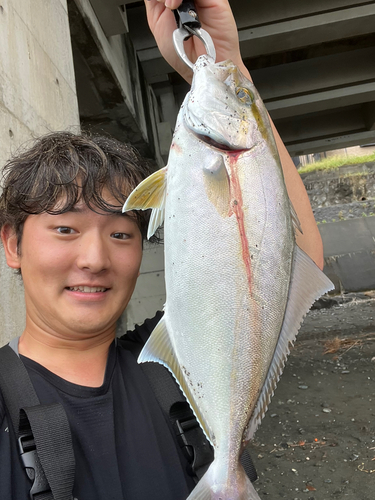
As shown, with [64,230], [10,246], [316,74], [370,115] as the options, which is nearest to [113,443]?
[64,230]

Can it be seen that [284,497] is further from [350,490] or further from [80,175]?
[80,175]

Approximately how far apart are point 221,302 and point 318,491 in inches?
118

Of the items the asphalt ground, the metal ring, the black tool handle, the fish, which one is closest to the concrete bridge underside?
the black tool handle

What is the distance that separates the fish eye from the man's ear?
1.06m

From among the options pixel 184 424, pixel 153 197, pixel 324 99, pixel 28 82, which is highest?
pixel 324 99

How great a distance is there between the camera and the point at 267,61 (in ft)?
27.4

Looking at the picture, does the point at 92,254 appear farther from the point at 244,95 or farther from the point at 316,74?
the point at 316,74

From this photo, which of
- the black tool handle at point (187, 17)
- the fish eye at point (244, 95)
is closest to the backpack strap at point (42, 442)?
the fish eye at point (244, 95)

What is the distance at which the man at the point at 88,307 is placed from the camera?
1.40 m

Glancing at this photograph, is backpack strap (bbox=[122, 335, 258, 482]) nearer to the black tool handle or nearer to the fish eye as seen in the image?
the fish eye

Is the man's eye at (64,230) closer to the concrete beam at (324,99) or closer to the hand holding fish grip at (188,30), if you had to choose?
the hand holding fish grip at (188,30)

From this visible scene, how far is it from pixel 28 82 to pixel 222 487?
8.20 ft

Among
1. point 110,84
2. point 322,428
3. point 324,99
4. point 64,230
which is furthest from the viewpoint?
point 324,99

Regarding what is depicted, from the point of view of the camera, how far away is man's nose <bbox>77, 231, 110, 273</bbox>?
143 centimetres
